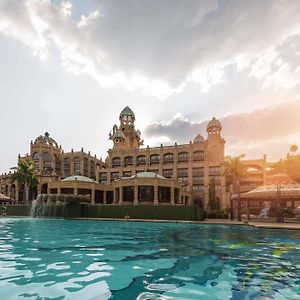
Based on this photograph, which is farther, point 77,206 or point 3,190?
point 3,190

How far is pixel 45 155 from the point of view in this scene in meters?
91.1

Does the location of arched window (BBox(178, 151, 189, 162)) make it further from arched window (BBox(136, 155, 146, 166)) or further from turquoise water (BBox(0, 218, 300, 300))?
turquoise water (BBox(0, 218, 300, 300))

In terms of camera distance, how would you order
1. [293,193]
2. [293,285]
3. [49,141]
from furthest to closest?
[49,141] < [293,193] < [293,285]

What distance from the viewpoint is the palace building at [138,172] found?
61.4m

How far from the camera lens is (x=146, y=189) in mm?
60594

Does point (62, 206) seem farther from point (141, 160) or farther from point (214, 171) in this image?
point (214, 171)

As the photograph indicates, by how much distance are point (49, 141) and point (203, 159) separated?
168 feet

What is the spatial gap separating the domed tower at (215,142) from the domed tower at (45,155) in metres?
47.5

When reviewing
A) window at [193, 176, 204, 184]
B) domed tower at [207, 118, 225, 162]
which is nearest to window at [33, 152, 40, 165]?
window at [193, 176, 204, 184]

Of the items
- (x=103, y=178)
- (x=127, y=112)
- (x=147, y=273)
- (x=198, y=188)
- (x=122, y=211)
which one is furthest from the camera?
(x=127, y=112)

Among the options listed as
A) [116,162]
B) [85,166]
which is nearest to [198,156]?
[116,162]

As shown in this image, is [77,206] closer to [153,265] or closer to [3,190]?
[153,265]

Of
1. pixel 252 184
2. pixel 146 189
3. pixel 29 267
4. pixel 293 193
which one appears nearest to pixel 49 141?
pixel 146 189

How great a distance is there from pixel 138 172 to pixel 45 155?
106 ft
